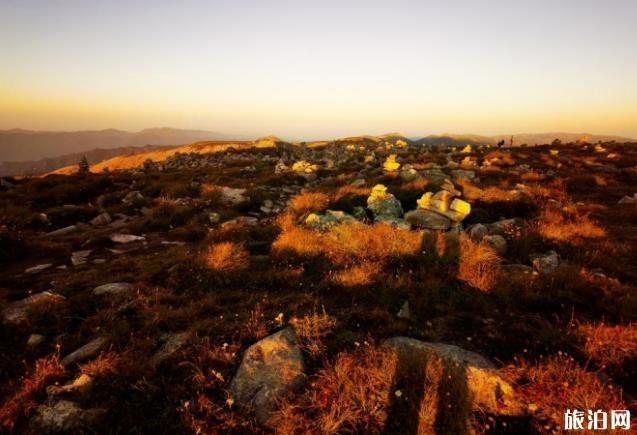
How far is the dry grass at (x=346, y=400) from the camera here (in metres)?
3.10

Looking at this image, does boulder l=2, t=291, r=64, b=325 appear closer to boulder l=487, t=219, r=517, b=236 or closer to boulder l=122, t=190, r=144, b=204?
boulder l=122, t=190, r=144, b=204

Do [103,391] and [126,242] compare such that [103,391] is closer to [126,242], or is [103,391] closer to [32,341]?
[32,341]

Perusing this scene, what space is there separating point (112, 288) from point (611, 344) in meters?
7.94

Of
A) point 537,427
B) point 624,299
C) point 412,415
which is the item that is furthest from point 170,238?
point 624,299

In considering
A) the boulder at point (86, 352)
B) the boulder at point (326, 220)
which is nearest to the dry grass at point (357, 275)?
the boulder at point (326, 220)

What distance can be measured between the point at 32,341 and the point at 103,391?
1832 millimetres

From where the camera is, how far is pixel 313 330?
4414 mm

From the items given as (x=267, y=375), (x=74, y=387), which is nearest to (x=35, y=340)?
(x=74, y=387)

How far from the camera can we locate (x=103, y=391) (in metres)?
3.55

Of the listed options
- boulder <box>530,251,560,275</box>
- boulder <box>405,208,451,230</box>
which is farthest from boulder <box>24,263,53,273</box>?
boulder <box>530,251,560,275</box>

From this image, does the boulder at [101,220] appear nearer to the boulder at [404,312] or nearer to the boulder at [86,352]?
the boulder at [86,352]

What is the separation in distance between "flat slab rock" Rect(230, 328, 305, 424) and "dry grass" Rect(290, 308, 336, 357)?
0.16 meters

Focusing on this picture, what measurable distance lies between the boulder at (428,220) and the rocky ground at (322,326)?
57mm

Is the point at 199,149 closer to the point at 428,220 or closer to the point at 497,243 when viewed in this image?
the point at 428,220
